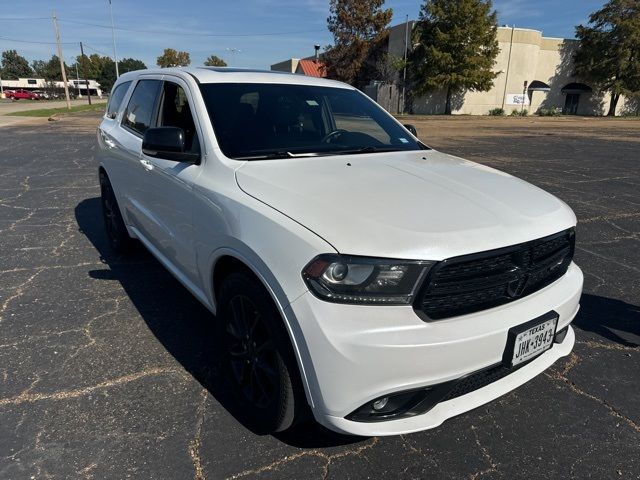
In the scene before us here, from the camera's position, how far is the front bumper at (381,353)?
70.4 inches

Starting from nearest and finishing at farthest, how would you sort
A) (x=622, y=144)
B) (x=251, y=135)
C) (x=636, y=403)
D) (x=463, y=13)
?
(x=636, y=403), (x=251, y=135), (x=622, y=144), (x=463, y=13)

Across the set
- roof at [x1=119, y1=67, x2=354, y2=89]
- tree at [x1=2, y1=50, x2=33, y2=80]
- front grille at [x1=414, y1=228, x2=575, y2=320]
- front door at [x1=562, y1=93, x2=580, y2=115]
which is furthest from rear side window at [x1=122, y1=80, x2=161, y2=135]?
tree at [x1=2, y1=50, x2=33, y2=80]

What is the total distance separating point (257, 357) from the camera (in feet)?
7.61

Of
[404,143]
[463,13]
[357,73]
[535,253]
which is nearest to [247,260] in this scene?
[535,253]

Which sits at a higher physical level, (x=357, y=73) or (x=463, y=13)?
(x=463, y=13)

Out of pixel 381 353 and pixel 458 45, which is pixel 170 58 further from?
pixel 381 353

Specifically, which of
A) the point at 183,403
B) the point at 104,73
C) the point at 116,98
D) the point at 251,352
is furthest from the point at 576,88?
the point at 104,73

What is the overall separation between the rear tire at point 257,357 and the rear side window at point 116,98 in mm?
3246

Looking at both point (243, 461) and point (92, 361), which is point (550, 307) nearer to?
point (243, 461)

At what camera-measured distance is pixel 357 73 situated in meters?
51.2

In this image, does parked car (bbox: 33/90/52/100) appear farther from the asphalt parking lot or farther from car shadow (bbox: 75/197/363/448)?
the asphalt parking lot

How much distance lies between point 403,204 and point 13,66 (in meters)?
142

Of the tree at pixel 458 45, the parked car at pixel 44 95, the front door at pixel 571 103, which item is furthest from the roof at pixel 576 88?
the parked car at pixel 44 95

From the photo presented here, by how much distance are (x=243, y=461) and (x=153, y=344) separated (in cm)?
133
